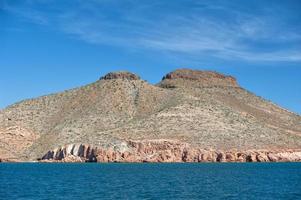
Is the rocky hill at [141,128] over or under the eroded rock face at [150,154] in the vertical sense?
over

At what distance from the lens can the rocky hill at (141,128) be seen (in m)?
148

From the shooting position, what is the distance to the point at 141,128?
159m

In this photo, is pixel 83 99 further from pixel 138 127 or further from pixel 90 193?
pixel 90 193

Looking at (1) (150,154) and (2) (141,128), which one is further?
(2) (141,128)

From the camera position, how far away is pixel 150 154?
147 m

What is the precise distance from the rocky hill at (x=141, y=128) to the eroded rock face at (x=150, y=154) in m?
0.25

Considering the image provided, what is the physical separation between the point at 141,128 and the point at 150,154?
13.5 m

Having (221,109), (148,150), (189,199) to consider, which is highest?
(221,109)

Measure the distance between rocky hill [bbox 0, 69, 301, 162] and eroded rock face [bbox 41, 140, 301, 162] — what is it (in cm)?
25

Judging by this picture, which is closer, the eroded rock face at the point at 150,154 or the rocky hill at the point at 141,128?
the eroded rock face at the point at 150,154

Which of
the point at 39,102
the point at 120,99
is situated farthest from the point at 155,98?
the point at 39,102

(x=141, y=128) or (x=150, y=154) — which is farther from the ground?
(x=141, y=128)

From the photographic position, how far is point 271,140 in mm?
158375

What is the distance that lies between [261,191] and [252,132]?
9525cm
